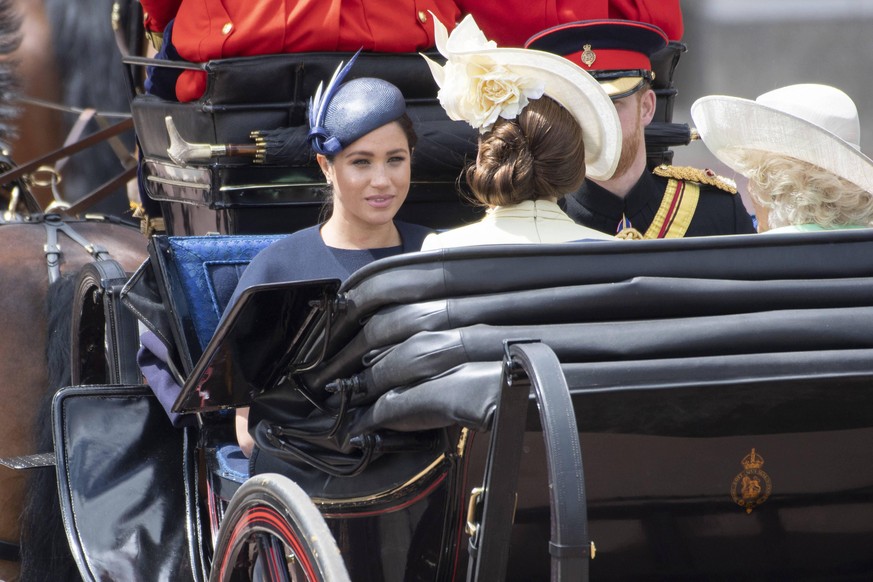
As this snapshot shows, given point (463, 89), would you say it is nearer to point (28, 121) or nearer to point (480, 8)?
point (480, 8)

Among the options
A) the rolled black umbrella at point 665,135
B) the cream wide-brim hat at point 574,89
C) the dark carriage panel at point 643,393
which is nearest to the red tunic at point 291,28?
the rolled black umbrella at point 665,135

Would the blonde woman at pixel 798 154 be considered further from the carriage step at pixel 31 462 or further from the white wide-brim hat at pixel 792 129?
the carriage step at pixel 31 462

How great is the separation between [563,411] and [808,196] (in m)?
0.97

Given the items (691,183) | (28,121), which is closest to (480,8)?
(691,183)

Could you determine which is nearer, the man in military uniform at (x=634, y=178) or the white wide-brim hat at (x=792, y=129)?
the white wide-brim hat at (x=792, y=129)

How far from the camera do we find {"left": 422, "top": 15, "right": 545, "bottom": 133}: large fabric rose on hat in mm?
1921

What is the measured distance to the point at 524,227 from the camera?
1.96m

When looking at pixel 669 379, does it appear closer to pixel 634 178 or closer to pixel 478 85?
pixel 478 85

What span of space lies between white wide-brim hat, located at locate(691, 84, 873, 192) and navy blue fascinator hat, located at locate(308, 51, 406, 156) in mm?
625

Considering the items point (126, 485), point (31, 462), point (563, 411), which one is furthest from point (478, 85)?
point (31, 462)

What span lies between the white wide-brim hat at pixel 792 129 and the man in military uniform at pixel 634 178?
1.64ft

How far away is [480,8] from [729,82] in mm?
2344

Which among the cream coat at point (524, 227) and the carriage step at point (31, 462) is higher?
the cream coat at point (524, 227)

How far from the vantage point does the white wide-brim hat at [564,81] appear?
192 centimetres
